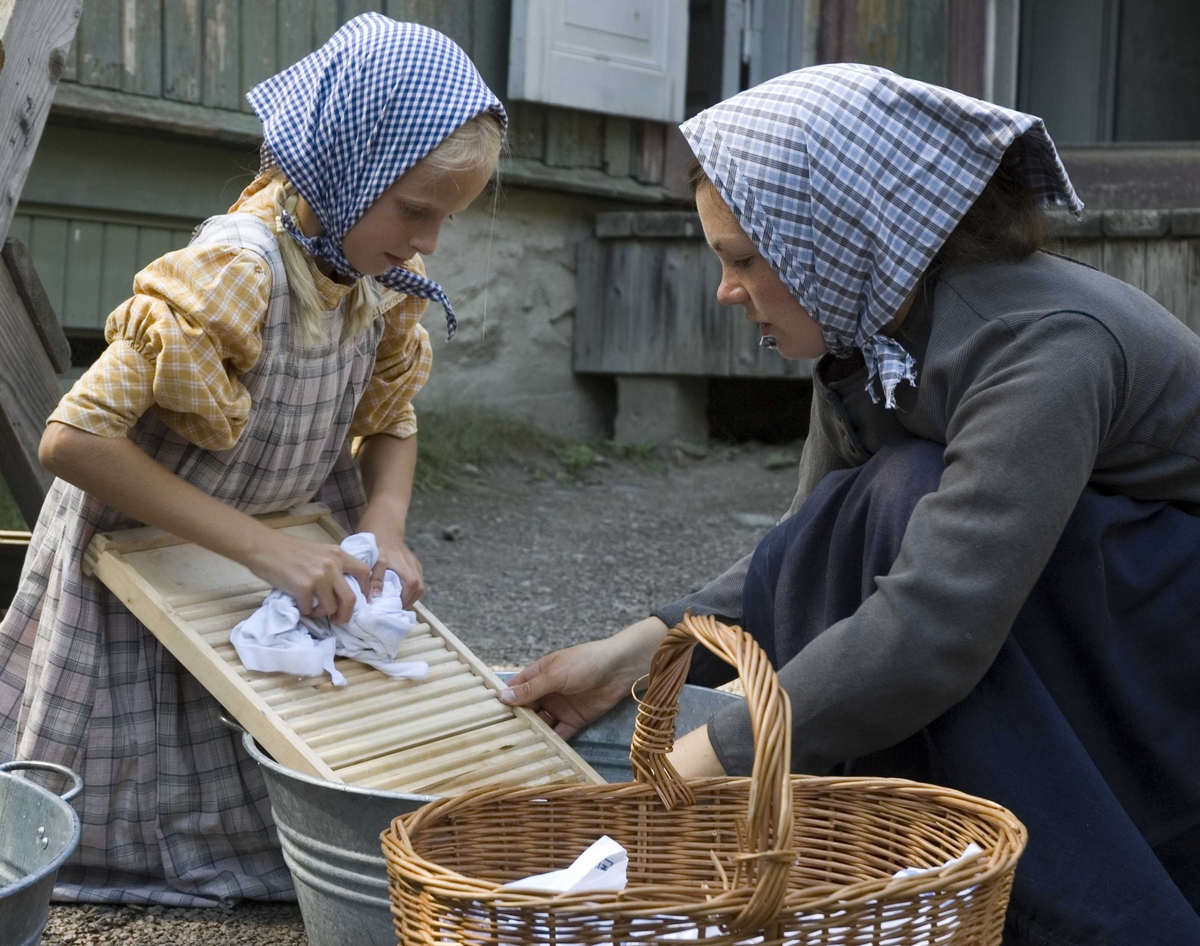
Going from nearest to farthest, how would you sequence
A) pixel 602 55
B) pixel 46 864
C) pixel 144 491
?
pixel 46 864, pixel 144 491, pixel 602 55

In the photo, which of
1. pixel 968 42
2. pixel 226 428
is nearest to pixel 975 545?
pixel 226 428

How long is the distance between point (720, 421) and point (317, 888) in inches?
212

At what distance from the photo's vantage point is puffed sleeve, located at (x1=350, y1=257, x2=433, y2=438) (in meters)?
2.36

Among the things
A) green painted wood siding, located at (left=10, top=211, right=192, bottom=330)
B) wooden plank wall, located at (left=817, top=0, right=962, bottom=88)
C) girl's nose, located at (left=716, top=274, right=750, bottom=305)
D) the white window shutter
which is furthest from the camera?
wooden plank wall, located at (left=817, top=0, right=962, bottom=88)

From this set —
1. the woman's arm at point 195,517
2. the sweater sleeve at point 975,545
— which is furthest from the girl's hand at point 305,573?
the sweater sleeve at point 975,545

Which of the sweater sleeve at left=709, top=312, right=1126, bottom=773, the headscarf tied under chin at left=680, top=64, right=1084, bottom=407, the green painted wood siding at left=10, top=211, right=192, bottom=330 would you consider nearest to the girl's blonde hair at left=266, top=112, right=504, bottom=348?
the headscarf tied under chin at left=680, top=64, right=1084, bottom=407

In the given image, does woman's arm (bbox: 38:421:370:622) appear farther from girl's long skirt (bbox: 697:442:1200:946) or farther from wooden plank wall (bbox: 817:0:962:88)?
wooden plank wall (bbox: 817:0:962:88)

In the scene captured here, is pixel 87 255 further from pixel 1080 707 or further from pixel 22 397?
pixel 1080 707

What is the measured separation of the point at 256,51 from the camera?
16.3 ft

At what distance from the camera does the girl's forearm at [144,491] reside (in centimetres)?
189

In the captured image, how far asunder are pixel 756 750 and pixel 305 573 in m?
1.01

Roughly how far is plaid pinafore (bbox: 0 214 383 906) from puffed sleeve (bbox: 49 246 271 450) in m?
0.08

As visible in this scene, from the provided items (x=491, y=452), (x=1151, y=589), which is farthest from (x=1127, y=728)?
(x=491, y=452)

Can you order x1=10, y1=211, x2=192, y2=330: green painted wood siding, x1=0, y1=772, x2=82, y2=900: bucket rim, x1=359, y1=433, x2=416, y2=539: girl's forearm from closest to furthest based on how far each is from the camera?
x1=0, y1=772, x2=82, y2=900: bucket rim
x1=359, y1=433, x2=416, y2=539: girl's forearm
x1=10, y1=211, x2=192, y2=330: green painted wood siding
